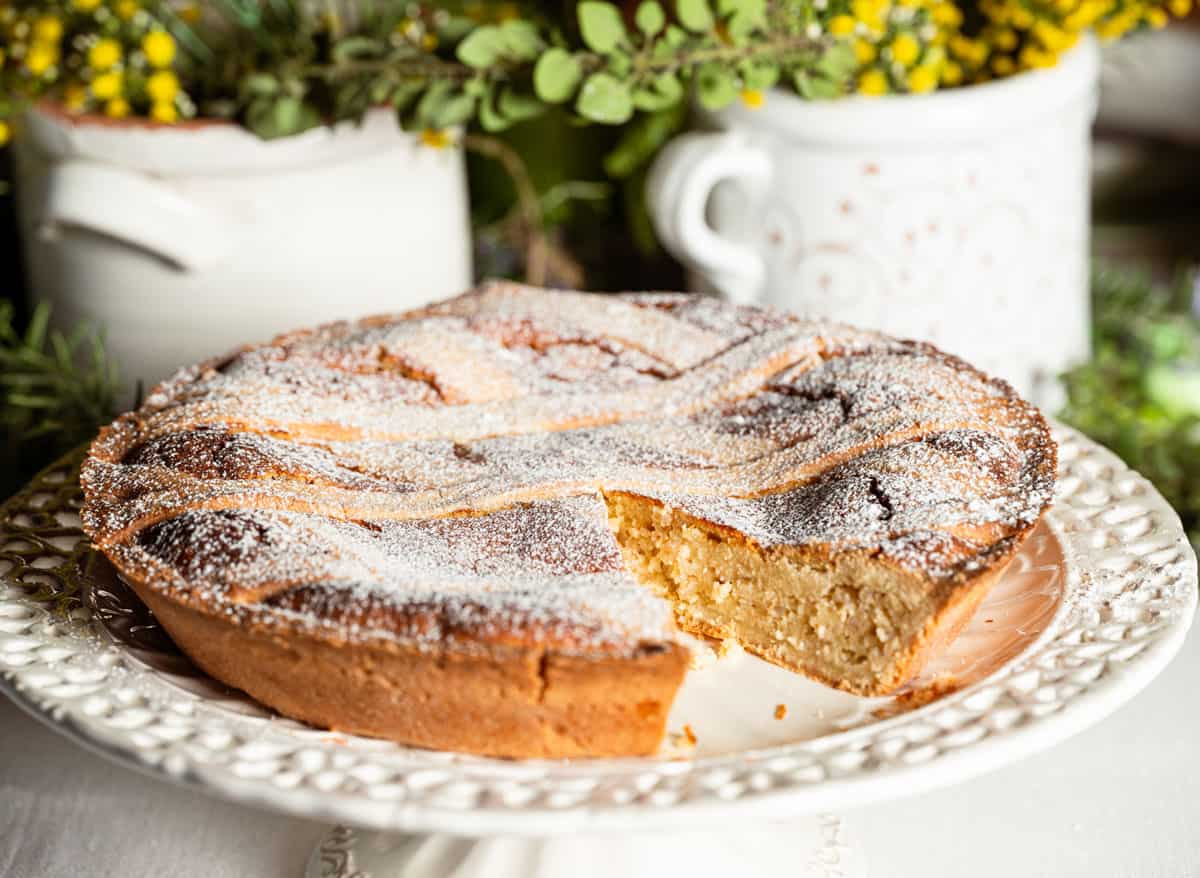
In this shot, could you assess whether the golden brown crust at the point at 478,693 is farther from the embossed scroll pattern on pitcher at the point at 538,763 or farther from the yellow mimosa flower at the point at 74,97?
the yellow mimosa flower at the point at 74,97

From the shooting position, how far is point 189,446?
1.38 meters

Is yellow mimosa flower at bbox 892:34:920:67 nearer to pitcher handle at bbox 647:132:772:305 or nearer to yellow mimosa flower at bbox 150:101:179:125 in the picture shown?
pitcher handle at bbox 647:132:772:305

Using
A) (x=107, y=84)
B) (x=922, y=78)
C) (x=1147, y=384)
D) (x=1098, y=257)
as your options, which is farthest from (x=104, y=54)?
(x=1098, y=257)

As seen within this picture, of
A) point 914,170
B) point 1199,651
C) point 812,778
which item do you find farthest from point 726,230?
point 812,778

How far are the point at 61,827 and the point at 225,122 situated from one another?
0.89 m

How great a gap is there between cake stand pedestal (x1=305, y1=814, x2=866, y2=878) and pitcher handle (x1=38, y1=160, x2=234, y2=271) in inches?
31.9

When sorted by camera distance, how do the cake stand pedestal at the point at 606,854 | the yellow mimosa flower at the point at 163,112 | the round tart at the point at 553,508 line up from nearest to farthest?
the round tart at the point at 553,508 → the cake stand pedestal at the point at 606,854 → the yellow mimosa flower at the point at 163,112

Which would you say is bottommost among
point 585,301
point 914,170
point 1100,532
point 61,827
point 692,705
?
point 61,827

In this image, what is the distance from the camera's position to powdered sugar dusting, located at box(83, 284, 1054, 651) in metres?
1.18

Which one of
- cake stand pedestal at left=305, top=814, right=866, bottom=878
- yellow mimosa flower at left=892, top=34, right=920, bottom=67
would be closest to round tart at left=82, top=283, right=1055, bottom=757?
cake stand pedestal at left=305, top=814, right=866, bottom=878

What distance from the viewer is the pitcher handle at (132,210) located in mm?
1782

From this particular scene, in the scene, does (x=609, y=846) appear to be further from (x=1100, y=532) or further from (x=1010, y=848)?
(x=1100, y=532)

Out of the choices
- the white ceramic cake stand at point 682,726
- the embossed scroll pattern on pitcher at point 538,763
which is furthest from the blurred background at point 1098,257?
the embossed scroll pattern on pitcher at point 538,763

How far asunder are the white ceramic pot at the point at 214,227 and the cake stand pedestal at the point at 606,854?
79 centimetres
